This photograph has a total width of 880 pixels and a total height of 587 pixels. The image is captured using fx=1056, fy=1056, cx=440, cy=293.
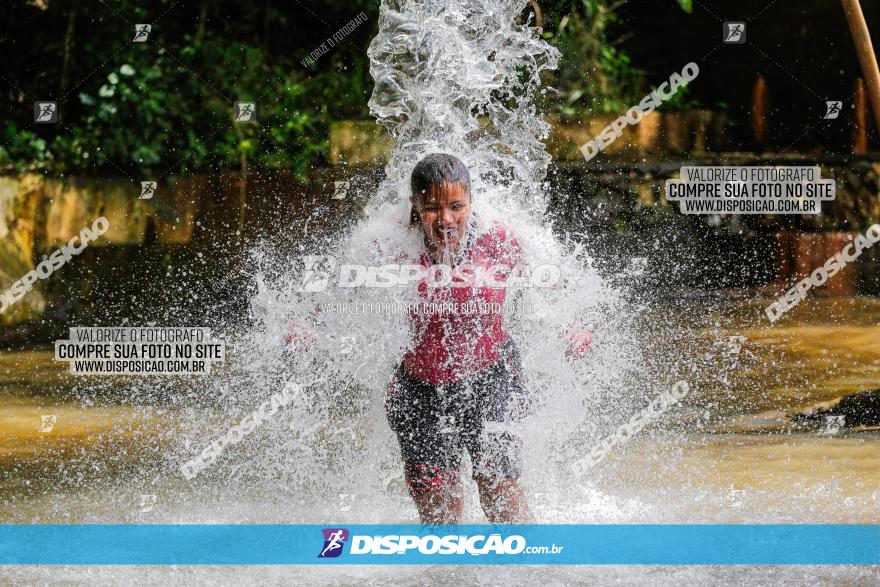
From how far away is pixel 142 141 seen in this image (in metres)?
8.02

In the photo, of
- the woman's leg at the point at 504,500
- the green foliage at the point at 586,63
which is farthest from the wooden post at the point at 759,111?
the woman's leg at the point at 504,500

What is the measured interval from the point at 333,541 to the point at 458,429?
1.64 ft

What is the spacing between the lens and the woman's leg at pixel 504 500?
126 inches

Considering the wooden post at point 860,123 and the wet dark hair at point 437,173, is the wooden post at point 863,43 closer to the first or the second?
the wet dark hair at point 437,173

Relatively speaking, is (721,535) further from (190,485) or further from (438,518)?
(190,485)

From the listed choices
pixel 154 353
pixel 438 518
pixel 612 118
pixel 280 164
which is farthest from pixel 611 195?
pixel 438 518

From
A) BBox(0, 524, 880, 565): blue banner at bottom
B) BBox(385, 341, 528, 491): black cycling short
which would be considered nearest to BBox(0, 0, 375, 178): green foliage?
BBox(0, 524, 880, 565): blue banner at bottom

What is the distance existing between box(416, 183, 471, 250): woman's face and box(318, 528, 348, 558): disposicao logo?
91 cm

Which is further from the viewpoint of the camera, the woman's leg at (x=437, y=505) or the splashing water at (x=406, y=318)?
the splashing water at (x=406, y=318)

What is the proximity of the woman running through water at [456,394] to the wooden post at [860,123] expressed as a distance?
5.19 m

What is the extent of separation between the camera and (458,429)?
10.5 ft

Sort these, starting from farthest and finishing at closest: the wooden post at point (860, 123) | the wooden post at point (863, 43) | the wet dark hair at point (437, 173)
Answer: the wooden post at point (860, 123)
the wooden post at point (863, 43)
the wet dark hair at point (437, 173)

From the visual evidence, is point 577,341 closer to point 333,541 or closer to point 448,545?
point 448,545

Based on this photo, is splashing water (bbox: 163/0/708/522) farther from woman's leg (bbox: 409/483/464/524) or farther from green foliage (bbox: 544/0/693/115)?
green foliage (bbox: 544/0/693/115)
